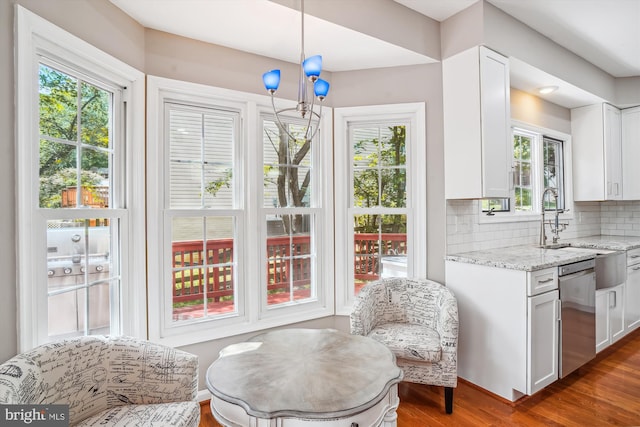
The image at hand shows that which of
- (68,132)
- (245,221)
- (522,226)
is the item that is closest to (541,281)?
(522,226)

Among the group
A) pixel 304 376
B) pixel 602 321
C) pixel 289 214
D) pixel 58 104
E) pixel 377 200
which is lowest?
pixel 602 321

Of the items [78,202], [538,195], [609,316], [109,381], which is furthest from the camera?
[538,195]

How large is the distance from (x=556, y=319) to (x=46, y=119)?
3375 millimetres

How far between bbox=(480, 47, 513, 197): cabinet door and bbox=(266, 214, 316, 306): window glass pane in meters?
1.47

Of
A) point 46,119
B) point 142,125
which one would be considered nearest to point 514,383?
point 142,125

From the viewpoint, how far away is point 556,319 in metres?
2.32

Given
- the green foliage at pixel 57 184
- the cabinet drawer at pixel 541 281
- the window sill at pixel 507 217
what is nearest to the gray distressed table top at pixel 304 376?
the green foliage at pixel 57 184

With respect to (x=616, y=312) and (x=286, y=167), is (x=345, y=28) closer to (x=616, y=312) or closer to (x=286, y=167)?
(x=286, y=167)

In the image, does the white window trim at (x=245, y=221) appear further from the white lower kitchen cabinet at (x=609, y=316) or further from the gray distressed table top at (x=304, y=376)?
the white lower kitchen cabinet at (x=609, y=316)

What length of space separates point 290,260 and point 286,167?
2.57 feet

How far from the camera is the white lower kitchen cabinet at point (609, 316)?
9.32 feet

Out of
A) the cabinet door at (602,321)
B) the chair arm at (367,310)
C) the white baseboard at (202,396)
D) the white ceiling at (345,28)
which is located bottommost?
the white baseboard at (202,396)

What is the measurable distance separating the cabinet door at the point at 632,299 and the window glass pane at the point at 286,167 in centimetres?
325

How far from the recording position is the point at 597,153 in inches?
150
